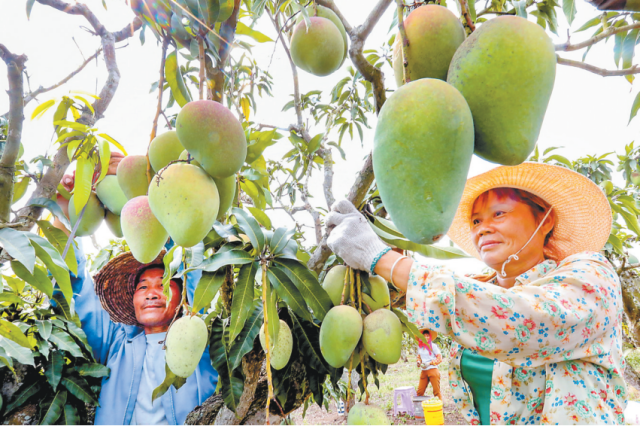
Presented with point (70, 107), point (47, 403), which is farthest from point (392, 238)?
point (47, 403)

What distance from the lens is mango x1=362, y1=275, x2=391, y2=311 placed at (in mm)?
1195

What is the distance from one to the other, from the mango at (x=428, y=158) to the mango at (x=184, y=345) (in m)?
0.83

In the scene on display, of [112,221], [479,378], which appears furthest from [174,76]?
[479,378]

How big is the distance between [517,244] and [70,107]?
5.09ft

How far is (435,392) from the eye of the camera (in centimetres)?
666

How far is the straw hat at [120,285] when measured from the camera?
193 centimetres

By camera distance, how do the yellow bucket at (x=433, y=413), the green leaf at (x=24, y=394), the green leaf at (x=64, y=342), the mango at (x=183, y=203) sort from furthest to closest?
the yellow bucket at (x=433, y=413), the green leaf at (x=64, y=342), the green leaf at (x=24, y=394), the mango at (x=183, y=203)

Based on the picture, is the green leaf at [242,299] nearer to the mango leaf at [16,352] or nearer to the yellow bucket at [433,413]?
the mango leaf at [16,352]

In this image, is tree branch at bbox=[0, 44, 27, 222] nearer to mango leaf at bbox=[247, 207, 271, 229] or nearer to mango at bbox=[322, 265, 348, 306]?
mango leaf at bbox=[247, 207, 271, 229]

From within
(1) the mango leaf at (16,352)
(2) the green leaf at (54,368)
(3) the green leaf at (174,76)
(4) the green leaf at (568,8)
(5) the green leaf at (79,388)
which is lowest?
(5) the green leaf at (79,388)

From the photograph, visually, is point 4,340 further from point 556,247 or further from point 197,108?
point 556,247

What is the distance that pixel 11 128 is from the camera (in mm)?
937

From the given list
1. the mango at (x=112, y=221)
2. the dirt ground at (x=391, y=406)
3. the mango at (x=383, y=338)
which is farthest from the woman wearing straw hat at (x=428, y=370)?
the mango at (x=112, y=221)

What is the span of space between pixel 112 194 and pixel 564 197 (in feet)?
5.09
